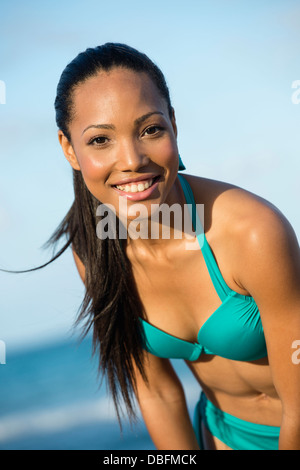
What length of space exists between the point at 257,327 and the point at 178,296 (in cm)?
34

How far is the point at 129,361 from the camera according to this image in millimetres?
2582

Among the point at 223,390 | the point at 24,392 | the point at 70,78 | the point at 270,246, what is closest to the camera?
the point at 270,246

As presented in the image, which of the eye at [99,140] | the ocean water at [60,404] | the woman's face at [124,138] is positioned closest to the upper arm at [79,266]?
the woman's face at [124,138]

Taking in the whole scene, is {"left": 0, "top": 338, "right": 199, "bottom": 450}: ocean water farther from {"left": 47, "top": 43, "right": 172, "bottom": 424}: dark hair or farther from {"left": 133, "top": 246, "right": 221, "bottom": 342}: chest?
{"left": 133, "top": 246, "right": 221, "bottom": 342}: chest

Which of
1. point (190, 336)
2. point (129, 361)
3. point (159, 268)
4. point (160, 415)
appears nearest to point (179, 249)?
point (159, 268)

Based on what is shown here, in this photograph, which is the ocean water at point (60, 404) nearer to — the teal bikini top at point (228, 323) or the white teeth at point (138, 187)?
the teal bikini top at point (228, 323)

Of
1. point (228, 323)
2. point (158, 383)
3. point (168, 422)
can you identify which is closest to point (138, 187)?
point (228, 323)

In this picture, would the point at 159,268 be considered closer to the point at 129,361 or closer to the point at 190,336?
the point at 190,336

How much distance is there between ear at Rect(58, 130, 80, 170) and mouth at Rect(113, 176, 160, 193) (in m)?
0.27

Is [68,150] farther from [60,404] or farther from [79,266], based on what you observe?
[60,404]

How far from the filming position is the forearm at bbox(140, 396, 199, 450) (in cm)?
261

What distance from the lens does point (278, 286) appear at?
192 centimetres

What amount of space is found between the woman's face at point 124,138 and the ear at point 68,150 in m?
0.12

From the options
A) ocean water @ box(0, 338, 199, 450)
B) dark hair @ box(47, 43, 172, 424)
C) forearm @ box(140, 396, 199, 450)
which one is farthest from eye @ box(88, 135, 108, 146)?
ocean water @ box(0, 338, 199, 450)
